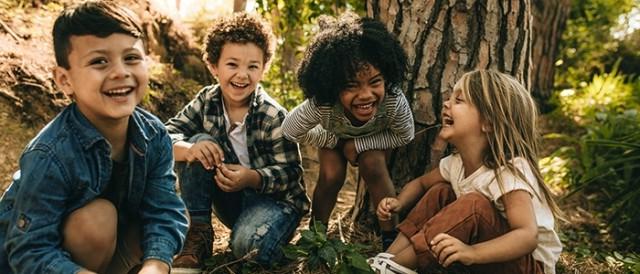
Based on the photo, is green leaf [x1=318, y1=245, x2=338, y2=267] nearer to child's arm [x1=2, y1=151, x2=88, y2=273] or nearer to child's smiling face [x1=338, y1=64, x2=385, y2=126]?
child's smiling face [x1=338, y1=64, x2=385, y2=126]

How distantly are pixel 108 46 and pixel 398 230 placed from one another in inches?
54.6

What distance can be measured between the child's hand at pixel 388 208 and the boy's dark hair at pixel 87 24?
122 cm

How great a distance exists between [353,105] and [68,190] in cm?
118

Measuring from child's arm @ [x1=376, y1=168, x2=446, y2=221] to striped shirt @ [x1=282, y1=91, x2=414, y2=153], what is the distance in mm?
173

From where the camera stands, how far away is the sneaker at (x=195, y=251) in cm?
286

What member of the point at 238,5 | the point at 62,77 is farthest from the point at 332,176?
the point at 238,5

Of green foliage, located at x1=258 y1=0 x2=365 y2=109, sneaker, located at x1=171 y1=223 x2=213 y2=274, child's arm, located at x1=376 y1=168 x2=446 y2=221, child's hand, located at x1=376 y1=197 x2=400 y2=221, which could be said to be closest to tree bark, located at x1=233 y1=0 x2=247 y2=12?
green foliage, located at x1=258 y1=0 x2=365 y2=109

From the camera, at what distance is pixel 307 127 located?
9.58 ft

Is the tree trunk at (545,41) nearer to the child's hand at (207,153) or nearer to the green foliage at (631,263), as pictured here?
the green foliage at (631,263)

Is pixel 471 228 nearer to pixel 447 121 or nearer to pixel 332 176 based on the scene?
pixel 447 121

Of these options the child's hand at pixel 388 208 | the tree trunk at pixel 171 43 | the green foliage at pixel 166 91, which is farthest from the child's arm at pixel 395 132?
the tree trunk at pixel 171 43

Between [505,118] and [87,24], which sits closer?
[87,24]

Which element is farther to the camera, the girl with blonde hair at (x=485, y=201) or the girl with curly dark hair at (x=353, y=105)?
the girl with curly dark hair at (x=353, y=105)

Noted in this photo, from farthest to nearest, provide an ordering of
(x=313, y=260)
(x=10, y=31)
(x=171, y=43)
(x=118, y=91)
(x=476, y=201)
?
(x=171, y=43) → (x=10, y=31) → (x=313, y=260) → (x=476, y=201) → (x=118, y=91)
